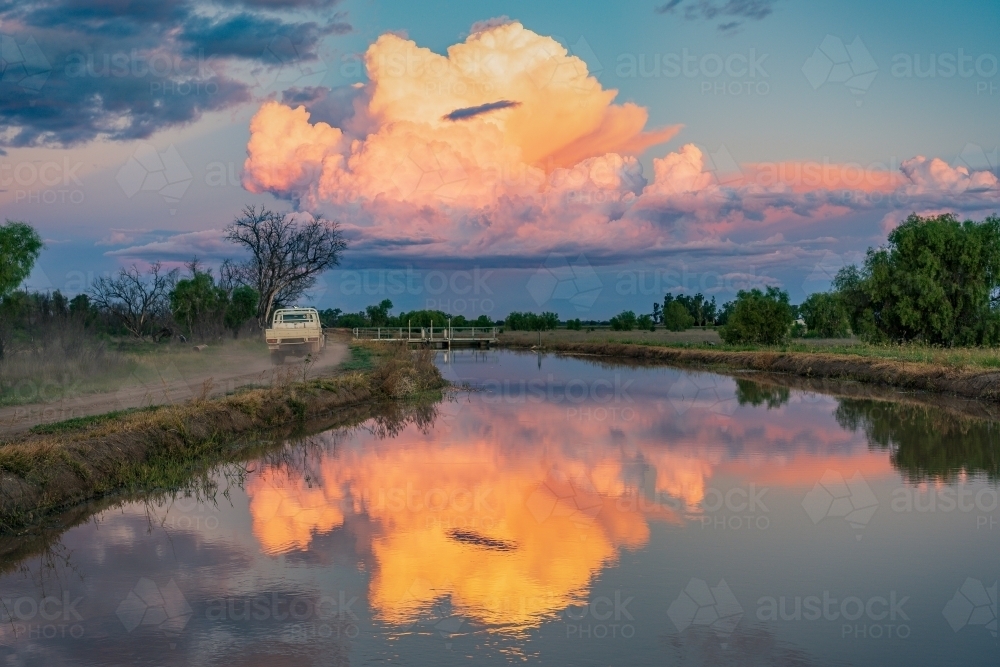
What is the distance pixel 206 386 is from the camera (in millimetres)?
19031

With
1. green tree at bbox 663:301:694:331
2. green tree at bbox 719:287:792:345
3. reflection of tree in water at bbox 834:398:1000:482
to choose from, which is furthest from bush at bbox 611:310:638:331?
reflection of tree in water at bbox 834:398:1000:482

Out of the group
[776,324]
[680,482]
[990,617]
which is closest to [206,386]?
[680,482]

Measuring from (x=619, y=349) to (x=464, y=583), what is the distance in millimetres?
62979

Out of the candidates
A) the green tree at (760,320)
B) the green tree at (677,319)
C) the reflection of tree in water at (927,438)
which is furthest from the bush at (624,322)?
the reflection of tree in water at (927,438)

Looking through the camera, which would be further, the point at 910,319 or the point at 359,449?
the point at 910,319

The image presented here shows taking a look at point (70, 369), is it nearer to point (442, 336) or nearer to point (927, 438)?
point (927, 438)

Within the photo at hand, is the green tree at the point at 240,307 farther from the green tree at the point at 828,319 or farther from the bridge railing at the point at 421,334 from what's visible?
the green tree at the point at 828,319

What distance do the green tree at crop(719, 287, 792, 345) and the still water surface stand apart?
4362 centimetres

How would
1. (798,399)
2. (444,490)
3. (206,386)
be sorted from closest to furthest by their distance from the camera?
(444,490) → (206,386) → (798,399)

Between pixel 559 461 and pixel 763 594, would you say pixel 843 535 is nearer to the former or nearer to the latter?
pixel 763 594

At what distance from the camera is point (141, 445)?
14.3 meters

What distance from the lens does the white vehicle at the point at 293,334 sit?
1519 inches

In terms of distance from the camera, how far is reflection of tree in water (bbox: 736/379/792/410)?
2759cm

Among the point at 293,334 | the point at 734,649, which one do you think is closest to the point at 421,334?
the point at 293,334
